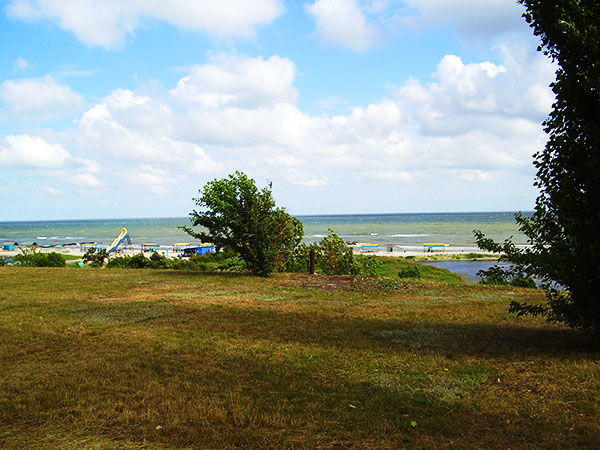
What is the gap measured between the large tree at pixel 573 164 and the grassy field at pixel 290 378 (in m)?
1.11

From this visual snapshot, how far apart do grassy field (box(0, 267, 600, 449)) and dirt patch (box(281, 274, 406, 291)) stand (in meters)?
3.53

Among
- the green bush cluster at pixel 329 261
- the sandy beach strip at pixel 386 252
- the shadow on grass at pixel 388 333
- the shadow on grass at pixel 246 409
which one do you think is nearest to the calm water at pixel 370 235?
the sandy beach strip at pixel 386 252

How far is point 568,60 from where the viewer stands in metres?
6.96

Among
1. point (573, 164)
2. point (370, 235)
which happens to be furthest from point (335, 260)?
point (370, 235)

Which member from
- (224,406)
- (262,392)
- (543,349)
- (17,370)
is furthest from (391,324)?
(17,370)

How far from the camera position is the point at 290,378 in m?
6.00

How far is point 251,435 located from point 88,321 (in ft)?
21.3

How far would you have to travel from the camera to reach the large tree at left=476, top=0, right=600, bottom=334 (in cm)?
638

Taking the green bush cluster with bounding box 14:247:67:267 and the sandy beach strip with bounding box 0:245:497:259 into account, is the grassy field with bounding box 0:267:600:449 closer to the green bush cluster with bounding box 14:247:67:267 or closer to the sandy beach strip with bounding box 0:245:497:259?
the green bush cluster with bounding box 14:247:67:267

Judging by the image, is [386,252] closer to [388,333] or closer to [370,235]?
[370,235]

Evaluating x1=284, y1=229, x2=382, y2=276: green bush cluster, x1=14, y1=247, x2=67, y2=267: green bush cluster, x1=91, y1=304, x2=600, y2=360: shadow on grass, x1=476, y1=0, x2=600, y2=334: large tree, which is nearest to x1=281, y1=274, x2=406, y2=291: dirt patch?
x1=284, y1=229, x2=382, y2=276: green bush cluster

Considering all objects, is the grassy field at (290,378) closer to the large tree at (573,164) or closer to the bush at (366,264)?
the large tree at (573,164)

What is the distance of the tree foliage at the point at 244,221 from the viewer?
17.7m

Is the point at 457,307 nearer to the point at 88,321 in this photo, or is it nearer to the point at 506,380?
the point at 506,380
